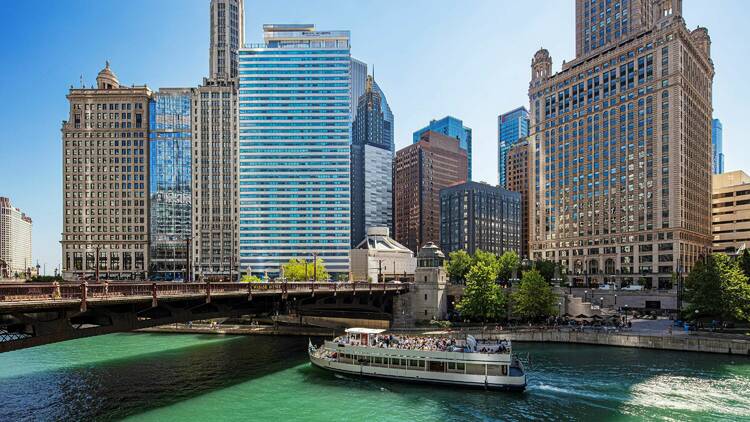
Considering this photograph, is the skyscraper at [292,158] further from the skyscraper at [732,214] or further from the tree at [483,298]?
the skyscraper at [732,214]

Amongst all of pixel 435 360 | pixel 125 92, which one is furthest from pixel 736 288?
pixel 125 92

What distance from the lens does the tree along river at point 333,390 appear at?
1542 inches

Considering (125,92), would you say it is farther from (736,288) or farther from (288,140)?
(736,288)

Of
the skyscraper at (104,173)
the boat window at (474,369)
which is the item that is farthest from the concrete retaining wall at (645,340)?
the skyscraper at (104,173)

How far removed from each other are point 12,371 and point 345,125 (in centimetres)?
12442

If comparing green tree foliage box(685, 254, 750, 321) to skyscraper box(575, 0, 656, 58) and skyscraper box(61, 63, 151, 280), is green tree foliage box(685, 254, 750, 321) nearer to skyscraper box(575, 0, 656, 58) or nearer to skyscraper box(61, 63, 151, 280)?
skyscraper box(575, 0, 656, 58)

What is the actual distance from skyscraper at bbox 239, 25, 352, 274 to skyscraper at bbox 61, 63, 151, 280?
37.0 meters

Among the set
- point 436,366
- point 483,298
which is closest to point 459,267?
point 483,298

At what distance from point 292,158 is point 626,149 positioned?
103 meters

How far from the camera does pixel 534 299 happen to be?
77.1 meters

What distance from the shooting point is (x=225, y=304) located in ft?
173

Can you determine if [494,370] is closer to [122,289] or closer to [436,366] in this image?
[436,366]

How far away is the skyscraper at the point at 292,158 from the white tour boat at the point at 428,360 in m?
107

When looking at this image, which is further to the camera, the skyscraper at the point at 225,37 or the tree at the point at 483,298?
the skyscraper at the point at 225,37
